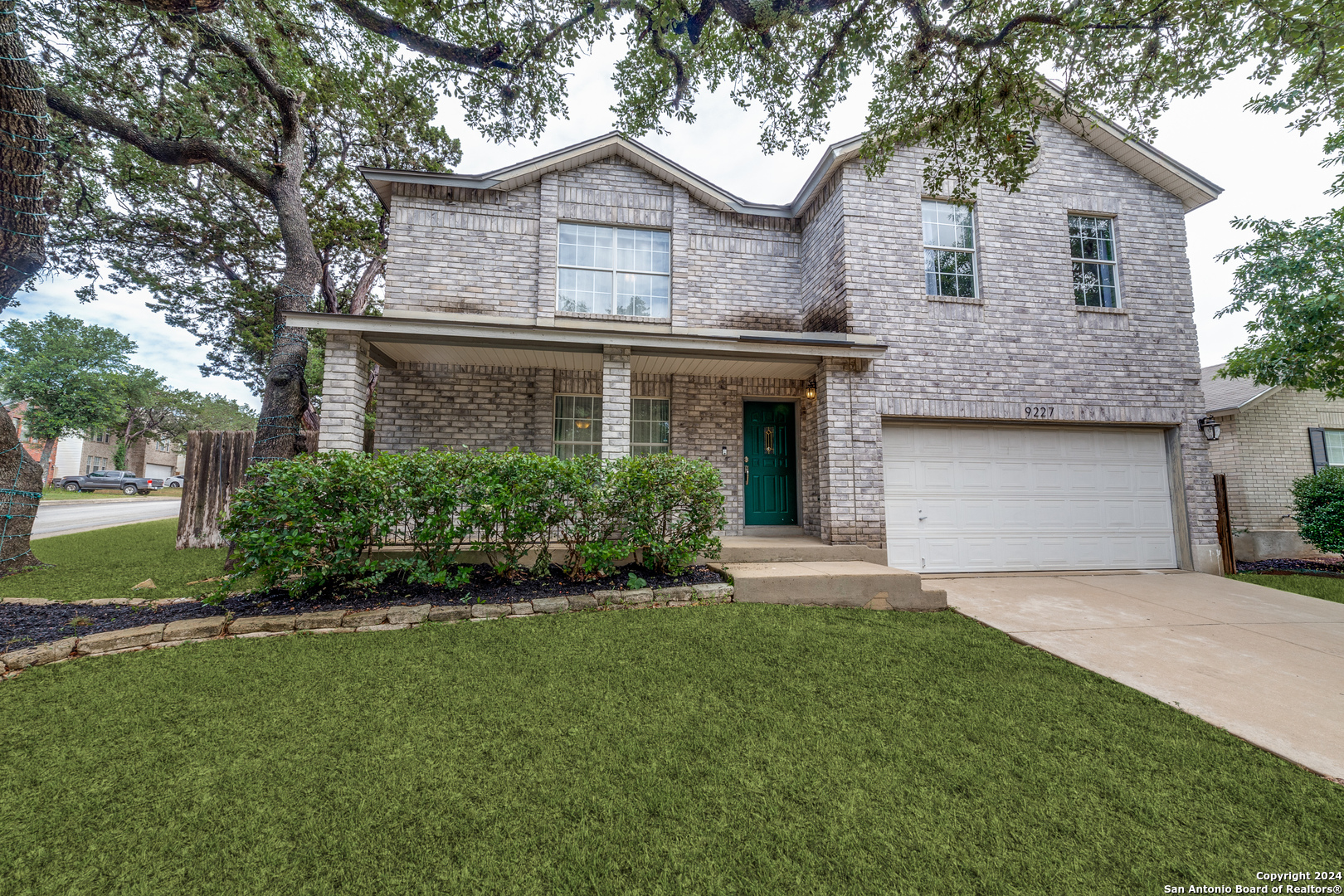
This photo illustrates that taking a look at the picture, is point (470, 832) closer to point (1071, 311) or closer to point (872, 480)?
point (872, 480)

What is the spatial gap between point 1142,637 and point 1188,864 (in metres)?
3.45

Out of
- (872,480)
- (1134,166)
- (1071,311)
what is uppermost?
(1134,166)

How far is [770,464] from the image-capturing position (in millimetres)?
8484

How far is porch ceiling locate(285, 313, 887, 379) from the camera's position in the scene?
20.2ft

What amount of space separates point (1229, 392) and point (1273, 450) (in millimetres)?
1675

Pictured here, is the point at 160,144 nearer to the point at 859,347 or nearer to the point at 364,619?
the point at 364,619

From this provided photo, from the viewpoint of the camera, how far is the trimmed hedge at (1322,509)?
331 inches

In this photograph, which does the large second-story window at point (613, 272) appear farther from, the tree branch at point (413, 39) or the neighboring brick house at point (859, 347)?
the tree branch at point (413, 39)

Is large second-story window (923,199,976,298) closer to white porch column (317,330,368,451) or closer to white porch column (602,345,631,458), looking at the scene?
white porch column (602,345,631,458)

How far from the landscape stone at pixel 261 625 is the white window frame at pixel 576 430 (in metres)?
4.41

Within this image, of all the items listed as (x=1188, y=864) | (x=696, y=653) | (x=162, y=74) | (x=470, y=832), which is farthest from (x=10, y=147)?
(x=1188, y=864)

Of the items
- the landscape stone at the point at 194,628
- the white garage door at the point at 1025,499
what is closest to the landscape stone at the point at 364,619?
the landscape stone at the point at 194,628

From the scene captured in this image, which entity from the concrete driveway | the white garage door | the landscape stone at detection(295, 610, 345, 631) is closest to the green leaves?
the white garage door

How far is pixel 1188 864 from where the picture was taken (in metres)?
1.80
